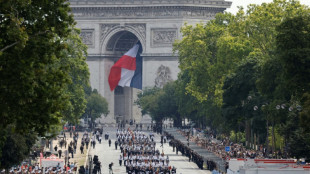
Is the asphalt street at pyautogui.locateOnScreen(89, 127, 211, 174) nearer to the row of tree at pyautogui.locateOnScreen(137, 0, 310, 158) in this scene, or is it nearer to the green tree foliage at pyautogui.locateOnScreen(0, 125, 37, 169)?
the row of tree at pyautogui.locateOnScreen(137, 0, 310, 158)

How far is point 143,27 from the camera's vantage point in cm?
17038

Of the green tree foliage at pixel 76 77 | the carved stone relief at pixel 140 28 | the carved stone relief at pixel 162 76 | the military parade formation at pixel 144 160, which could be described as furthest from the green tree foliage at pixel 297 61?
the carved stone relief at pixel 140 28

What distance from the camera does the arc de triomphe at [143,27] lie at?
168 metres

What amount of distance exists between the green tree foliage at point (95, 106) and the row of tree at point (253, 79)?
749 centimetres

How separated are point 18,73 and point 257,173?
15998mm

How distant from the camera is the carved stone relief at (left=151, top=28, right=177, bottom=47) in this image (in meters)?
169

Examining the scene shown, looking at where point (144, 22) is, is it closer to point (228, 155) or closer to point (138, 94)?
point (138, 94)

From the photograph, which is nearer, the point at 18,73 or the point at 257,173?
the point at 18,73

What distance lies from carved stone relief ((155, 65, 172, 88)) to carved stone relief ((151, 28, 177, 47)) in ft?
11.9

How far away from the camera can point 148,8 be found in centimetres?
16962

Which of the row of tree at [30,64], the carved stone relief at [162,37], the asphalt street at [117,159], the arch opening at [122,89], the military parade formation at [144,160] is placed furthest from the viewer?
the arch opening at [122,89]

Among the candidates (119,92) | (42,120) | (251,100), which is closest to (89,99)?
(119,92)

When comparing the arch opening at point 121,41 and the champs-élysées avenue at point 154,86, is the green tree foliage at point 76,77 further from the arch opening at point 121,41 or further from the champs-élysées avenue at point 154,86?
the arch opening at point 121,41

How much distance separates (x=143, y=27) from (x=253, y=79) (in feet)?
268
